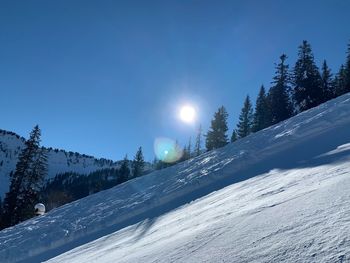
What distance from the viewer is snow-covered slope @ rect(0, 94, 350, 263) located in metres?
4.77

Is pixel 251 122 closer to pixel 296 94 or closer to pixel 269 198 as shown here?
pixel 296 94

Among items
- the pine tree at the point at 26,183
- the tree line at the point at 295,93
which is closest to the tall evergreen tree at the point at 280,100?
the tree line at the point at 295,93

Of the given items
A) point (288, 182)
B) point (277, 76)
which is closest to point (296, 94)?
point (277, 76)

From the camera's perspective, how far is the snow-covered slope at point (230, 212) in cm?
477

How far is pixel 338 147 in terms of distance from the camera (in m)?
10.2

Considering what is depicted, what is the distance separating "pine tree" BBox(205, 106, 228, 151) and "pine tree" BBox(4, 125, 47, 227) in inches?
831

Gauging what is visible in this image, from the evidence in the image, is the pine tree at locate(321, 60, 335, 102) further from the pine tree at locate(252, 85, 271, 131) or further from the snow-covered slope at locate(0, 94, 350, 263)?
the snow-covered slope at locate(0, 94, 350, 263)

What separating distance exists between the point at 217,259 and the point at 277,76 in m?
44.8

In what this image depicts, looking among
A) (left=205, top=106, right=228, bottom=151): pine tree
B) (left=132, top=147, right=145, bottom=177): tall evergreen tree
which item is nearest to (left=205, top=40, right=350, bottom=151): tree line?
(left=205, top=106, right=228, bottom=151): pine tree

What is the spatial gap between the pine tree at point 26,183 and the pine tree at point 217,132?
21.1 metres

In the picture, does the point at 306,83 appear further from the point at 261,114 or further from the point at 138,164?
the point at 138,164

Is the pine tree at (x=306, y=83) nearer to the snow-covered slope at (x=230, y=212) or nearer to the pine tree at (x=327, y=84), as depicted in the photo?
the pine tree at (x=327, y=84)

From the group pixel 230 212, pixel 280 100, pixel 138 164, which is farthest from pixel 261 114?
pixel 230 212

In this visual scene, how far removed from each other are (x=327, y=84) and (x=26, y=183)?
115ft
